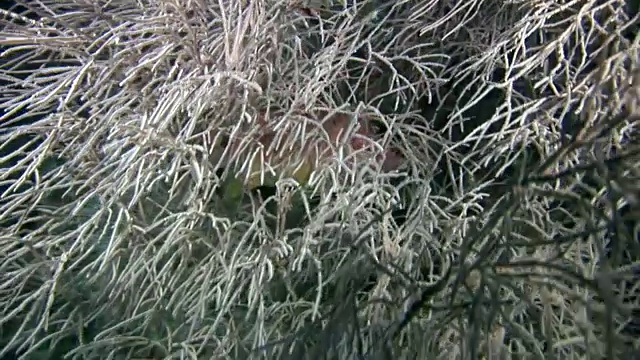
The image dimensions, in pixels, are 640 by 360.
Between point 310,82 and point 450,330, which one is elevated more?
point 310,82

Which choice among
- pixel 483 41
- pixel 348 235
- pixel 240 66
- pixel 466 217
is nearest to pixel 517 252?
pixel 466 217

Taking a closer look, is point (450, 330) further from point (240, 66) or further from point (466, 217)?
point (240, 66)

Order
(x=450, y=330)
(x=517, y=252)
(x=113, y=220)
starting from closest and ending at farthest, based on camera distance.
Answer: (x=450, y=330) → (x=517, y=252) → (x=113, y=220)

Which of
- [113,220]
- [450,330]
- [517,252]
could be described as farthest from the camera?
[113,220]

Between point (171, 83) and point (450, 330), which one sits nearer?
point (450, 330)

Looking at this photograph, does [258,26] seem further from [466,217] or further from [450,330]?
[450,330]

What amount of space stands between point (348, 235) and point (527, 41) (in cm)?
44

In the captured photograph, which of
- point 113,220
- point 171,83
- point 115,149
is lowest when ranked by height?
point 113,220

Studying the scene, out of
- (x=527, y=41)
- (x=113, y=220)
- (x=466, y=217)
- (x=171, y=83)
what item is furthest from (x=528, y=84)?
(x=113, y=220)

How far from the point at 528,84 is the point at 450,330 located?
0.45 metres

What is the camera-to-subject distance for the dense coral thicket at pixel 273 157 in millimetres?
885

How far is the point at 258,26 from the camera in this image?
1.03m

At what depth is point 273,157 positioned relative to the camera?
3.34 ft

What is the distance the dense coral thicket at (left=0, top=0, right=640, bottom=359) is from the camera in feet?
2.90
